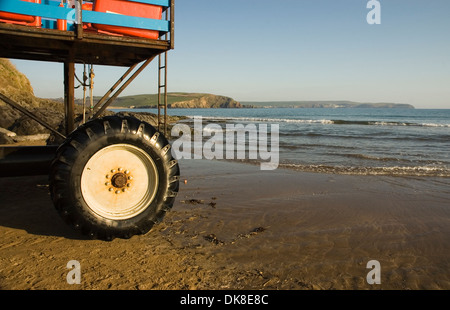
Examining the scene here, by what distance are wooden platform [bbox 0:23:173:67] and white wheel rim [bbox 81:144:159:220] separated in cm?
137

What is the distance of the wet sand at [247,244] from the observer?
10.4 feet

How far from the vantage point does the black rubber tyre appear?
347 cm

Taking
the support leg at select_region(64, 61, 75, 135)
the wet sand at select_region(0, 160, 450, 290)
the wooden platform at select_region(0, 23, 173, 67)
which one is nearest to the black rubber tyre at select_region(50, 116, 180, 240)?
the wet sand at select_region(0, 160, 450, 290)

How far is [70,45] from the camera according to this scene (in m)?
4.23

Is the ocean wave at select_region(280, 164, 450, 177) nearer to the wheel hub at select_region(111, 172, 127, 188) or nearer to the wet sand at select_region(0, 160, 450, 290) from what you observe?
the wet sand at select_region(0, 160, 450, 290)

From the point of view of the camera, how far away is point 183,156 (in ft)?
40.8

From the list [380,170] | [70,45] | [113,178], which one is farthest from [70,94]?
[380,170]

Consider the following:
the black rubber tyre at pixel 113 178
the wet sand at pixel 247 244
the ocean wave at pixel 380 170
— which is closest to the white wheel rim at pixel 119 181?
the black rubber tyre at pixel 113 178

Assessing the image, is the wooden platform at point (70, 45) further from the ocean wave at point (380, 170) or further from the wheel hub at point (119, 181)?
the ocean wave at point (380, 170)

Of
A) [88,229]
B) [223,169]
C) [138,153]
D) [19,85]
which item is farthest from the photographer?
[19,85]

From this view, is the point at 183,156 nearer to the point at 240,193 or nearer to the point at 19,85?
the point at 240,193

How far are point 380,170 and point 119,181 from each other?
28.5 feet

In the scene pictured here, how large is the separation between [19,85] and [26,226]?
1171 inches

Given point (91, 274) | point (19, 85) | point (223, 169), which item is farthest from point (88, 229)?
point (19, 85)
